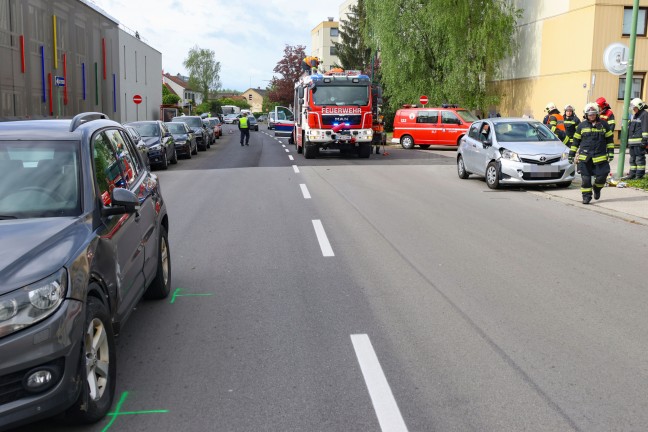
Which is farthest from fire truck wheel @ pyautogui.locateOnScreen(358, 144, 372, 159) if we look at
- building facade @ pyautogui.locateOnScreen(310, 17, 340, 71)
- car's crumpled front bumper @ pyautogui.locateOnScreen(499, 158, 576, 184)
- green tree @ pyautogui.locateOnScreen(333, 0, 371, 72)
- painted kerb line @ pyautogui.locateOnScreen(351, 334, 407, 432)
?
building facade @ pyautogui.locateOnScreen(310, 17, 340, 71)

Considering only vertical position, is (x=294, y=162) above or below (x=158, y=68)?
below

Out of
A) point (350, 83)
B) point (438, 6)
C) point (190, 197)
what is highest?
point (438, 6)

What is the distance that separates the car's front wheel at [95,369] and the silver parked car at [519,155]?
1254cm

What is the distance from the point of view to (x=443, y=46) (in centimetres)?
3609

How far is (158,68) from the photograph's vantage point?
60.3 metres

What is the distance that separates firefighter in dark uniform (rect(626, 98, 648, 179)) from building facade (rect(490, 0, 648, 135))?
12.8 metres

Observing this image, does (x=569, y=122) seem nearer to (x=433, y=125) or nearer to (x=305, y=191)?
(x=305, y=191)

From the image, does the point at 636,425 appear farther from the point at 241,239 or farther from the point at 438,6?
the point at 438,6

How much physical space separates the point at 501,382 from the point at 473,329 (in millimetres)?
1091

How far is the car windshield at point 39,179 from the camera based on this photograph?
422 cm

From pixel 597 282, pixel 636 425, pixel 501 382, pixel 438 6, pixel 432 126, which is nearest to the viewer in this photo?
pixel 636 425

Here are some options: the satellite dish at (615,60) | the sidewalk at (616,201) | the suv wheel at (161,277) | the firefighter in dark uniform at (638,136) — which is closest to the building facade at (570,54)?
the satellite dish at (615,60)

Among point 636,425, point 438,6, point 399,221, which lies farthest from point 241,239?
point 438,6

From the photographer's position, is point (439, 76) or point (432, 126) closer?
point (432, 126)
